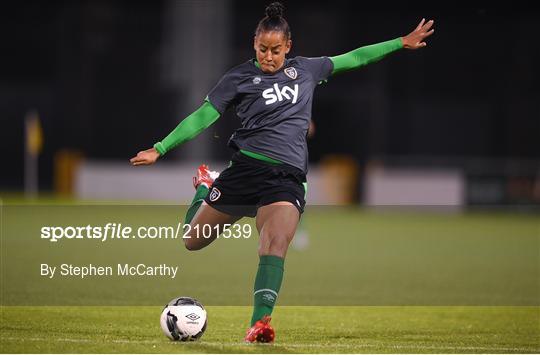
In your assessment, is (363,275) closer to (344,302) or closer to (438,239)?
(344,302)

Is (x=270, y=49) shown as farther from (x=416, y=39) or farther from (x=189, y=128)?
(x=416, y=39)

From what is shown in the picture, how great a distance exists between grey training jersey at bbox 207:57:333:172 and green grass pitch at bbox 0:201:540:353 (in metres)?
1.20

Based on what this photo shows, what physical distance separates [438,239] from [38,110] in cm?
2042

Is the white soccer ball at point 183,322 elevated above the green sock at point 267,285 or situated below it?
below

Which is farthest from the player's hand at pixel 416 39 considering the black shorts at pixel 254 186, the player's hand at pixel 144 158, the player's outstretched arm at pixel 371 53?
the player's hand at pixel 144 158

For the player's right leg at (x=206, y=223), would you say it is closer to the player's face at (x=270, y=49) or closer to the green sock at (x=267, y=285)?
the green sock at (x=267, y=285)

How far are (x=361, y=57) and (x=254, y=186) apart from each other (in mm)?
1154

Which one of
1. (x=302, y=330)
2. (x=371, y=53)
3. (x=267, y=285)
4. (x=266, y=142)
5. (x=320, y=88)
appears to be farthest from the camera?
(x=320, y=88)

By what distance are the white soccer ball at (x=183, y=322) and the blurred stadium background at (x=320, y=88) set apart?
23640mm

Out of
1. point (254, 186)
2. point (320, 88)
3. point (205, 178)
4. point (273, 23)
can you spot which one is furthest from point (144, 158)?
point (320, 88)

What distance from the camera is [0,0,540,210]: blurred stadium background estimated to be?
104ft

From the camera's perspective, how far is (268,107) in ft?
20.6

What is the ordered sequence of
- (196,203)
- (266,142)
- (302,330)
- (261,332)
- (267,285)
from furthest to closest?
(196,203)
(302,330)
(266,142)
(267,285)
(261,332)

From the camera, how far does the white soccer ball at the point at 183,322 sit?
6.04m
